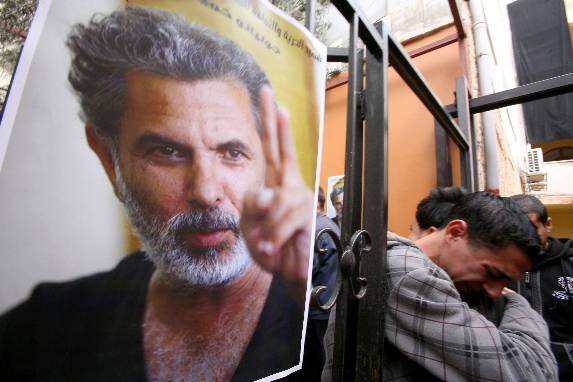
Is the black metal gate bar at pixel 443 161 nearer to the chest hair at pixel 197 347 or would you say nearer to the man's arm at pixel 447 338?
the man's arm at pixel 447 338

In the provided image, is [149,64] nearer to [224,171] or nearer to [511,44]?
[224,171]

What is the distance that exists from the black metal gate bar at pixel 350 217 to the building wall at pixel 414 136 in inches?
69.1

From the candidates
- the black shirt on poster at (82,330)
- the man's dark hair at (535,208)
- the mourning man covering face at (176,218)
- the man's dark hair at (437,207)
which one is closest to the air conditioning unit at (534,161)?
the man's dark hair at (535,208)

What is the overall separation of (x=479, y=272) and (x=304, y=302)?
825mm

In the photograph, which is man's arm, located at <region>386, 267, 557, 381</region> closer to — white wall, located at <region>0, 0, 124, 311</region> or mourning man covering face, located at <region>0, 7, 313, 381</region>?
mourning man covering face, located at <region>0, 7, 313, 381</region>

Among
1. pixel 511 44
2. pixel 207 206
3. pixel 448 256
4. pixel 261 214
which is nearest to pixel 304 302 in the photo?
pixel 261 214

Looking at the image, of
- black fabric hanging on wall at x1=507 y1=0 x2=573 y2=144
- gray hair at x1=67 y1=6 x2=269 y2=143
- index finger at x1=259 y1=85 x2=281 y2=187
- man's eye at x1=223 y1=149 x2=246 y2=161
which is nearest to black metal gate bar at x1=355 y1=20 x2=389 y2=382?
index finger at x1=259 y1=85 x2=281 y2=187

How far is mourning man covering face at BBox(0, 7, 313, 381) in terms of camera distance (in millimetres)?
423

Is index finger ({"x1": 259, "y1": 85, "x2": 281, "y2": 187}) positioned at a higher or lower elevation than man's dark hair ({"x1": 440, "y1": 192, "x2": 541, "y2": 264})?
higher

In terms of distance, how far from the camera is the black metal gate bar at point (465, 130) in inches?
89.7

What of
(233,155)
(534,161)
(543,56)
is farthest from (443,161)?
(534,161)

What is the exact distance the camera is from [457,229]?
132 centimetres

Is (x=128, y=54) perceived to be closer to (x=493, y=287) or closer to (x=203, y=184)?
(x=203, y=184)

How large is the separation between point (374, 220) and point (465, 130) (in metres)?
1.65
